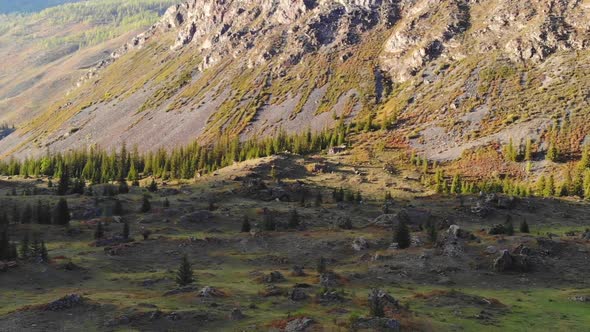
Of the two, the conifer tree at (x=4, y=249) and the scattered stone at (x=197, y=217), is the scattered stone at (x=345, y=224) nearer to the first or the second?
the scattered stone at (x=197, y=217)

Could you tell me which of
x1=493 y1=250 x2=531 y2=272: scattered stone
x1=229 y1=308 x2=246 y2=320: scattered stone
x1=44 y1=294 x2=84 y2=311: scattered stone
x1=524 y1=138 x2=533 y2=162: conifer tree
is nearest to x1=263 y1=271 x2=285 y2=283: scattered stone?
x1=229 y1=308 x2=246 y2=320: scattered stone

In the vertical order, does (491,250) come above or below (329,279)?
above

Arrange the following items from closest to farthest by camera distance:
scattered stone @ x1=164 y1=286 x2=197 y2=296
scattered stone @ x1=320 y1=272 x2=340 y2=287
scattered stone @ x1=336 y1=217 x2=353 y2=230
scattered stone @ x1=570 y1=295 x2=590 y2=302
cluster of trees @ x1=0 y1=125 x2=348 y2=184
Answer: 1. scattered stone @ x1=570 y1=295 x2=590 y2=302
2. scattered stone @ x1=164 y1=286 x2=197 y2=296
3. scattered stone @ x1=320 y1=272 x2=340 y2=287
4. scattered stone @ x1=336 y1=217 x2=353 y2=230
5. cluster of trees @ x1=0 y1=125 x2=348 y2=184

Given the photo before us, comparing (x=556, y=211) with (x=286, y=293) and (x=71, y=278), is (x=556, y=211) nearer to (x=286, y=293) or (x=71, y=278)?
(x=286, y=293)

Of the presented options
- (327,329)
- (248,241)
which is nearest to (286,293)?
(327,329)

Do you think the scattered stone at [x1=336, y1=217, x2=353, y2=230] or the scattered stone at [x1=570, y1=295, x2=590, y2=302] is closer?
the scattered stone at [x1=570, y1=295, x2=590, y2=302]

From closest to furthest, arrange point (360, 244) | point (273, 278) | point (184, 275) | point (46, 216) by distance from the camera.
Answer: point (184, 275) → point (273, 278) → point (360, 244) → point (46, 216)

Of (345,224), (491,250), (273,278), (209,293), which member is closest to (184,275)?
(209,293)

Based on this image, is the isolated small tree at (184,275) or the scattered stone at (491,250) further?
the scattered stone at (491,250)

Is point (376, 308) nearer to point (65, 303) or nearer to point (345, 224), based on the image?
point (65, 303)

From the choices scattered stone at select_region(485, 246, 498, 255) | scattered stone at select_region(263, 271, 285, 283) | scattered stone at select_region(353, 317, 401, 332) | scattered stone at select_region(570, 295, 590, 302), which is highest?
scattered stone at select_region(485, 246, 498, 255)

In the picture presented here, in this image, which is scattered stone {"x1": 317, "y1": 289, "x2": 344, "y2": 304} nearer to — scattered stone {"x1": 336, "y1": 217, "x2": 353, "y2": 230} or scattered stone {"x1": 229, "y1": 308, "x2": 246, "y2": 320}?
→ scattered stone {"x1": 229, "y1": 308, "x2": 246, "y2": 320}

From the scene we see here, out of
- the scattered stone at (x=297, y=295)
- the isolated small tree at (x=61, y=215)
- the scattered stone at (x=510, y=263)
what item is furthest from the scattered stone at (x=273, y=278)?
the isolated small tree at (x=61, y=215)

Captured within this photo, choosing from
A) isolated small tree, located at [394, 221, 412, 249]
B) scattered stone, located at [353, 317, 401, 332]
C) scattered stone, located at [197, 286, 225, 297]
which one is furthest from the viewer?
isolated small tree, located at [394, 221, 412, 249]
